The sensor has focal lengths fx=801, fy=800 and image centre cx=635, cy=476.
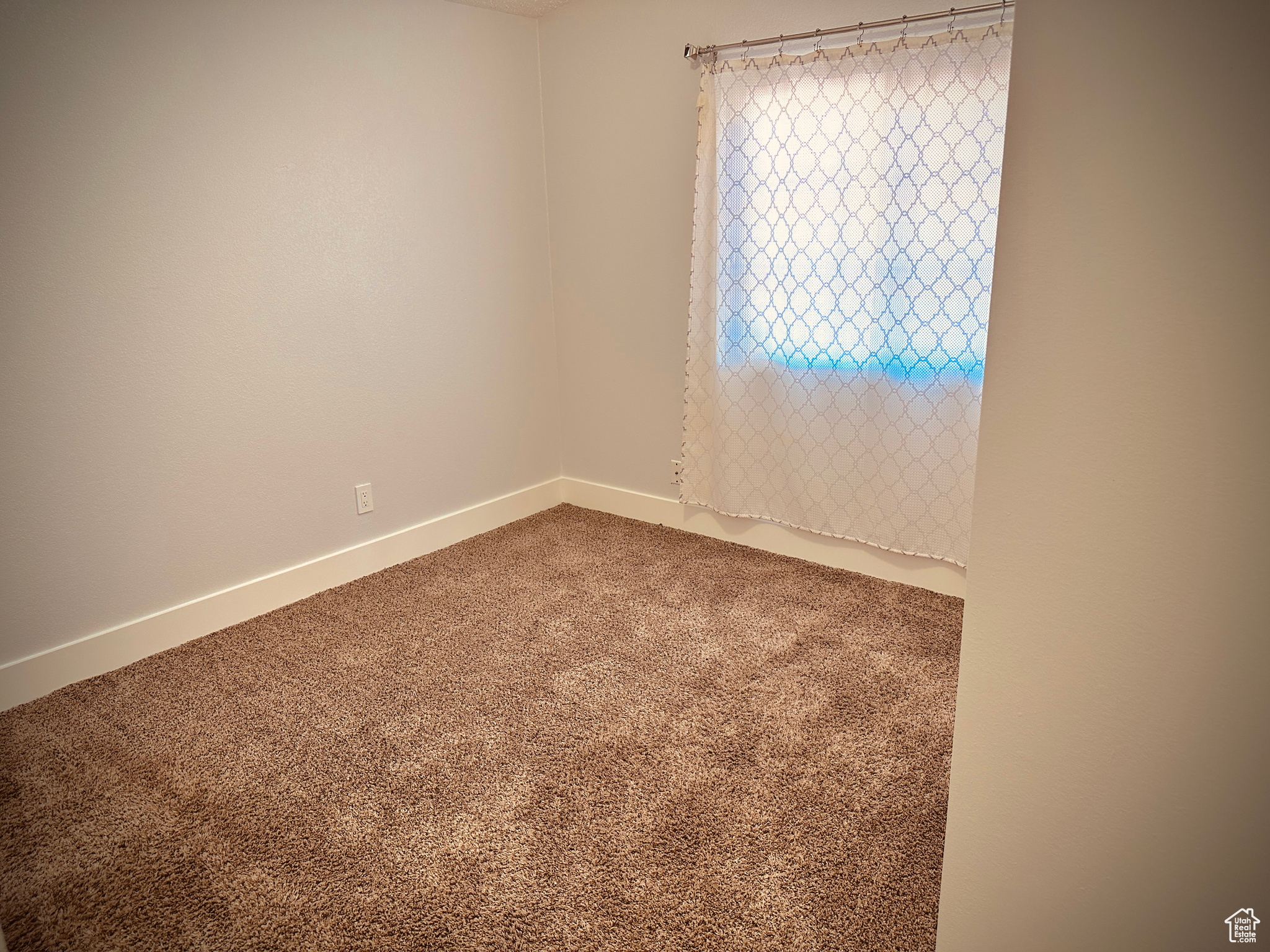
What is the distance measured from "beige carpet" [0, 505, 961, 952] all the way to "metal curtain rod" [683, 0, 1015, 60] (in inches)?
72.0

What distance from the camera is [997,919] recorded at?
40.5 inches

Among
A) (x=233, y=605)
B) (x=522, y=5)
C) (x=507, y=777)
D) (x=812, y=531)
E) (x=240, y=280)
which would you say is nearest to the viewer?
(x=507, y=777)

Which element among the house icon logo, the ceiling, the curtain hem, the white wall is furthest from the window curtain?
the house icon logo

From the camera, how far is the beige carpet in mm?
1546

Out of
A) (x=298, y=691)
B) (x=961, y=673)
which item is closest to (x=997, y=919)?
(x=961, y=673)

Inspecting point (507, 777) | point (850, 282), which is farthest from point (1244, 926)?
point (850, 282)

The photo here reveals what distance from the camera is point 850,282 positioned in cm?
270

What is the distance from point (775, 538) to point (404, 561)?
59.5 inches

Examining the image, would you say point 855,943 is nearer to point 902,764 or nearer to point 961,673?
point 902,764

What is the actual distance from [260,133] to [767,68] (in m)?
1.70

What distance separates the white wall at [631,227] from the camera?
2992mm

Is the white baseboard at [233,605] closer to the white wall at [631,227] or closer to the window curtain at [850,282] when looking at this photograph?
the white wall at [631,227]

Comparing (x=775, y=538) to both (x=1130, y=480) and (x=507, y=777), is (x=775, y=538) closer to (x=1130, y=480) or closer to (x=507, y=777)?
(x=507, y=777)

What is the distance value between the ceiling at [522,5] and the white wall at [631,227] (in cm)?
5
